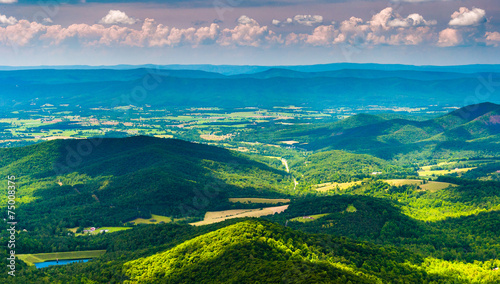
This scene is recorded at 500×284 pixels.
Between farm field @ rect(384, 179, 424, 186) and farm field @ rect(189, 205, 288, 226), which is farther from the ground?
farm field @ rect(384, 179, 424, 186)

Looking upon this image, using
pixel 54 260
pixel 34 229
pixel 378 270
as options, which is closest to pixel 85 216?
pixel 34 229

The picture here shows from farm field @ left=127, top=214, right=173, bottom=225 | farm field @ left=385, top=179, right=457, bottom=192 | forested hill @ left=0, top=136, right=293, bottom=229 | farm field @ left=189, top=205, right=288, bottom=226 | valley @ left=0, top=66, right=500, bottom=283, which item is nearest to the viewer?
valley @ left=0, top=66, right=500, bottom=283

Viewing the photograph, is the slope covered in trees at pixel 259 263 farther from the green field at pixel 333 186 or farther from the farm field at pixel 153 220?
the green field at pixel 333 186

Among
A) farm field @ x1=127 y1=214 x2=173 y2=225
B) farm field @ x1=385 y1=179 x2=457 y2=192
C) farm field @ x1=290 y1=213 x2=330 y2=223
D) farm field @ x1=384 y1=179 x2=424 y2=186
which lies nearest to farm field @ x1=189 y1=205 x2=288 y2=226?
farm field @ x1=127 y1=214 x2=173 y2=225

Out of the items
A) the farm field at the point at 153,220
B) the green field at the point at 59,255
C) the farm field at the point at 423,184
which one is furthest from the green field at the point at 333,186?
the green field at the point at 59,255

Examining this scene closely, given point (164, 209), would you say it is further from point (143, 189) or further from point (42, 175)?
point (42, 175)

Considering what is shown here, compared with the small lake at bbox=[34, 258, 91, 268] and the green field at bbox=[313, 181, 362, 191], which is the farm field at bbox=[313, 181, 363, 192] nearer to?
the green field at bbox=[313, 181, 362, 191]
